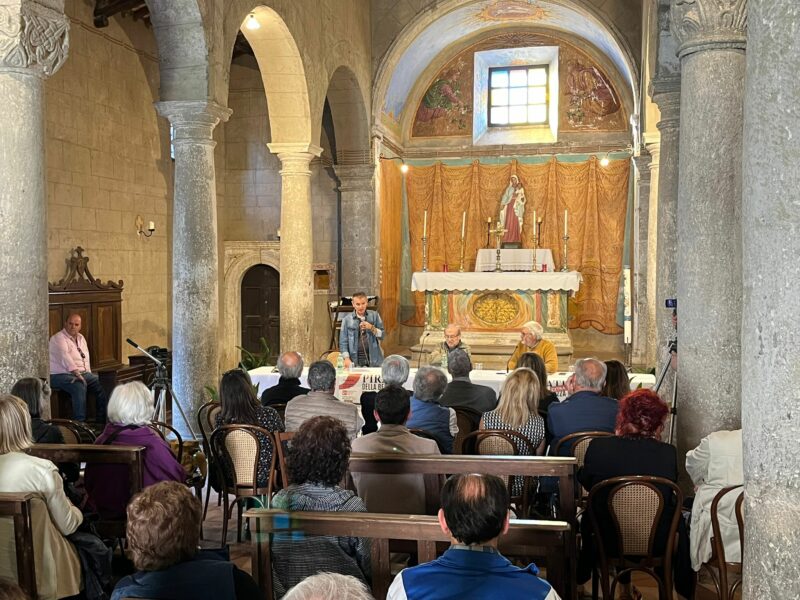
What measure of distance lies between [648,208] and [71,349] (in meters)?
8.75

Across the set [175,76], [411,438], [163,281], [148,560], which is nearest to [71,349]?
[175,76]

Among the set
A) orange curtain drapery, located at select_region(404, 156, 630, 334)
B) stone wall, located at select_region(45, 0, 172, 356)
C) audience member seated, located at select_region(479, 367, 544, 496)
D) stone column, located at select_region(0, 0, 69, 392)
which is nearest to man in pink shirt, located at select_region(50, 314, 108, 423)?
stone wall, located at select_region(45, 0, 172, 356)

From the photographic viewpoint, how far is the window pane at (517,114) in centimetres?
1733

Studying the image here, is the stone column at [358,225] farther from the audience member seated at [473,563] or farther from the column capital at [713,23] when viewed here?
the audience member seated at [473,563]

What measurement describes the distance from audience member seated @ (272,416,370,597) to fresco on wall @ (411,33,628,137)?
47.7 feet

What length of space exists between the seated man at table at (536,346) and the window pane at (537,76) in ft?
Answer: 33.6

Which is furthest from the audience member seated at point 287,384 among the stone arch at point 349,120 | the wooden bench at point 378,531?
the stone arch at point 349,120

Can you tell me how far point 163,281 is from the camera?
13.6m

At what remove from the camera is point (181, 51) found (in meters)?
8.67

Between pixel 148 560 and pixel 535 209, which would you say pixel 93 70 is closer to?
pixel 535 209

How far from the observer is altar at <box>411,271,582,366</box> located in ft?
46.0

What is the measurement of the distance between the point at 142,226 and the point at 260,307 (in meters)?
3.32

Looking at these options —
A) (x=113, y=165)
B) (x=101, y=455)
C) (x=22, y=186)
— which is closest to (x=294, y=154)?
(x=113, y=165)

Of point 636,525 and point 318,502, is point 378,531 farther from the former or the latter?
point 636,525
